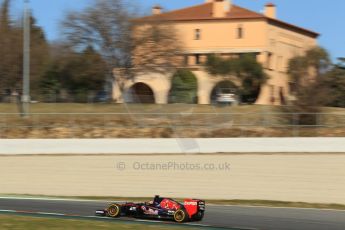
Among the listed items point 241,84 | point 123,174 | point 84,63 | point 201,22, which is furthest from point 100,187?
point 201,22

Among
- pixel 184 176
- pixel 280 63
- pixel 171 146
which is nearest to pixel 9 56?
pixel 171 146

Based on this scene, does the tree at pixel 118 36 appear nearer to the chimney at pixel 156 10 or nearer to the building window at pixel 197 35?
the chimney at pixel 156 10

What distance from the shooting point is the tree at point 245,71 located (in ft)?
204

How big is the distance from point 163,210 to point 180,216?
49 cm

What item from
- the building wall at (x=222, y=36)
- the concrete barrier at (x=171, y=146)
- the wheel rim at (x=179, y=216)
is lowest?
the wheel rim at (x=179, y=216)

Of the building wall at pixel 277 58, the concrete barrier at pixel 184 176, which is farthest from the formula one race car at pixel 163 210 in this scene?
the building wall at pixel 277 58

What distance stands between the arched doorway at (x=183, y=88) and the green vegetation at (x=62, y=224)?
2637 cm

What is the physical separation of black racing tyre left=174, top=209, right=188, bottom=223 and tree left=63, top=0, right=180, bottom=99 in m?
35.8

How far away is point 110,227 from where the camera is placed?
1430 centimetres

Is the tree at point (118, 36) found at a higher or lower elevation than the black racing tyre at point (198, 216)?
higher

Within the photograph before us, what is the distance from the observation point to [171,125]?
36.3m

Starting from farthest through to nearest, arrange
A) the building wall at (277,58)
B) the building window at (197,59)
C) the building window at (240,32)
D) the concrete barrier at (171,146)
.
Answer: the building window at (197,59) → the building window at (240,32) → the building wall at (277,58) → the concrete barrier at (171,146)

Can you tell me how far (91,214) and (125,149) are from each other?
1366 centimetres

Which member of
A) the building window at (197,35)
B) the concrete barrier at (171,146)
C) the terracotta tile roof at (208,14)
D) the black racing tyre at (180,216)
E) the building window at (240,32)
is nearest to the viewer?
the black racing tyre at (180,216)
